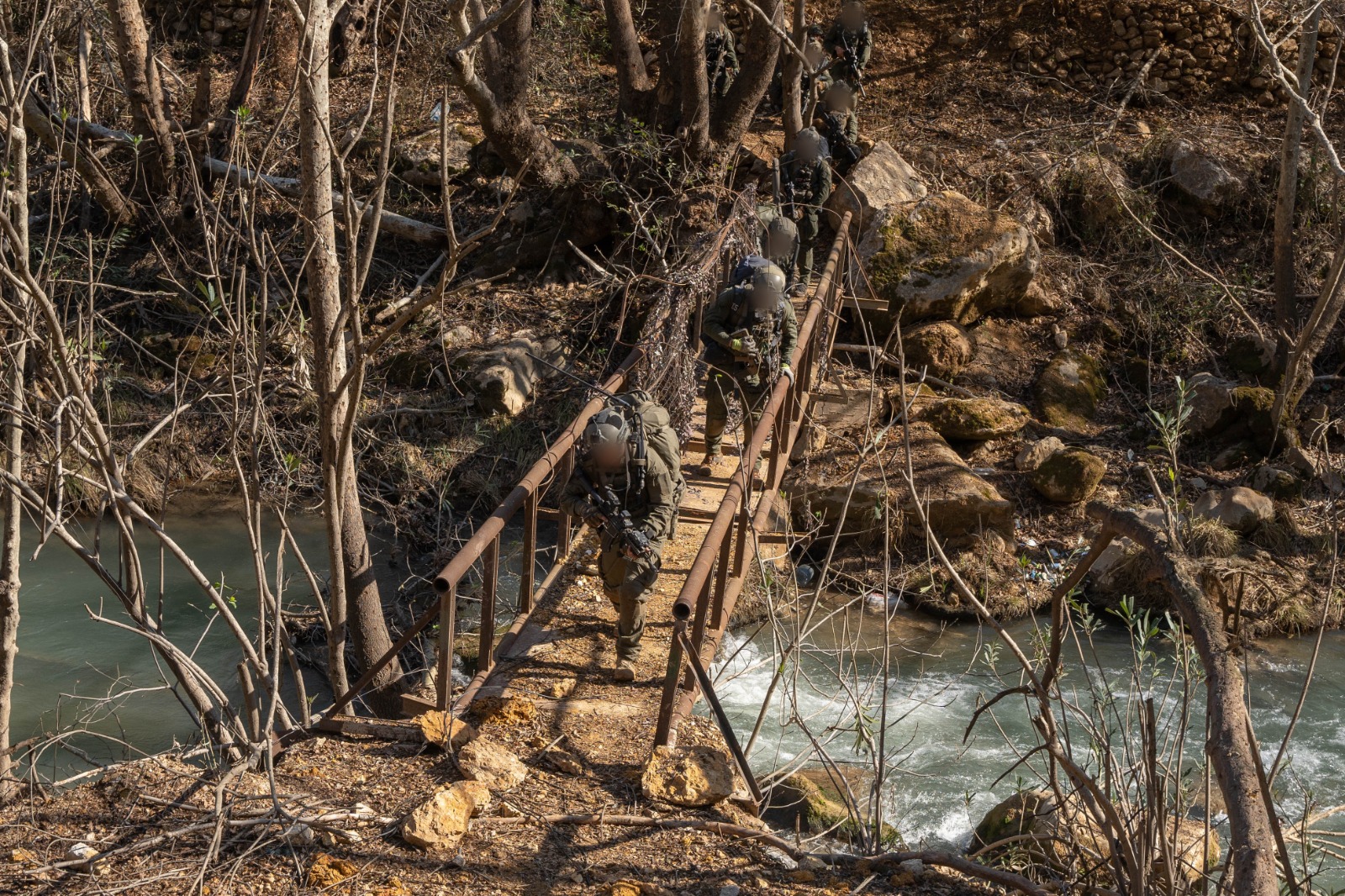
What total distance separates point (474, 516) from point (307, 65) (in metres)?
5.37

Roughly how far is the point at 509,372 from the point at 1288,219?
734 centimetres

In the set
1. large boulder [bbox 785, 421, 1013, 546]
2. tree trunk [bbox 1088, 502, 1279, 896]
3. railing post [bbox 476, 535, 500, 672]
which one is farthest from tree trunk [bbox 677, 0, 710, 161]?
tree trunk [bbox 1088, 502, 1279, 896]

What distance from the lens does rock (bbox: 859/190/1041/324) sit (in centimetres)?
1084

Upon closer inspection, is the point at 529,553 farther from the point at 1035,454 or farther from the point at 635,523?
the point at 1035,454

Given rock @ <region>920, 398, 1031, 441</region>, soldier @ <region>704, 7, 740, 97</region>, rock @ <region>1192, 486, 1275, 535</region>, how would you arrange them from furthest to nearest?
soldier @ <region>704, 7, 740, 97</region> → rock @ <region>920, 398, 1031, 441</region> → rock @ <region>1192, 486, 1275, 535</region>

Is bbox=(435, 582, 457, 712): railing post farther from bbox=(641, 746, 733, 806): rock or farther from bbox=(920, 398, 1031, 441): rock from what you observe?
bbox=(920, 398, 1031, 441): rock

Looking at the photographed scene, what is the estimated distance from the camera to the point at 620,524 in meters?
5.22

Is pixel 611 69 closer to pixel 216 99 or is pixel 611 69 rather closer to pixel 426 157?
pixel 426 157

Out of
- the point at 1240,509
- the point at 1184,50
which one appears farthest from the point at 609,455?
the point at 1184,50

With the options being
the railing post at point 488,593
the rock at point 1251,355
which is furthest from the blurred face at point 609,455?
the rock at point 1251,355

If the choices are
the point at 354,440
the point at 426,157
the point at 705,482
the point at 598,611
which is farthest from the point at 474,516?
the point at 426,157

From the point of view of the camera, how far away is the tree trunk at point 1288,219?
31.7ft

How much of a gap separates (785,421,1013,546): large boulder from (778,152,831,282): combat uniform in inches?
71.2

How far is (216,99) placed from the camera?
42.7ft
